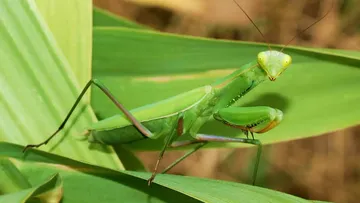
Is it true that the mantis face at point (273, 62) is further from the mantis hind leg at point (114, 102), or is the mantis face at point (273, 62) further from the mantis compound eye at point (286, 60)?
the mantis hind leg at point (114, 102)

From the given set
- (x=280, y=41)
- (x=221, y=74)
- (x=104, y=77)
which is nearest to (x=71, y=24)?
(x=104, y=77)

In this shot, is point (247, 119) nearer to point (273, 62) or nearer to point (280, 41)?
point (273, 62)

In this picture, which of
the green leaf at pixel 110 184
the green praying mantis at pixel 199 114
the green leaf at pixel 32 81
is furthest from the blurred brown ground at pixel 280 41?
the green leaf at pixel 110 184

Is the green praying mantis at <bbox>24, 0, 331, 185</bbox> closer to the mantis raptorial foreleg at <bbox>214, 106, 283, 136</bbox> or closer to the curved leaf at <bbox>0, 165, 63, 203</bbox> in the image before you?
the mantis raptorial foreleg at <bbox>214, 106, 283, 136</bbox>

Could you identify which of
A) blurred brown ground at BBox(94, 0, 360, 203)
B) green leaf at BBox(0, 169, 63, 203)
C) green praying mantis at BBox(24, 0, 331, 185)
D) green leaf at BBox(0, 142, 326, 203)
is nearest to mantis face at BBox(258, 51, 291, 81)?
green praying mantis at BBox(24, 0, 331, 185)

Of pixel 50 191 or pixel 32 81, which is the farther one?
pixel 32 81
